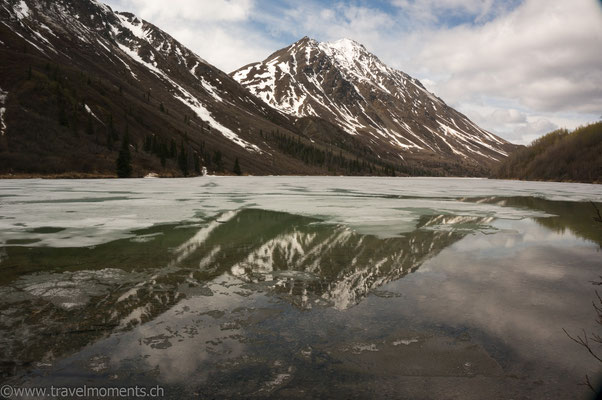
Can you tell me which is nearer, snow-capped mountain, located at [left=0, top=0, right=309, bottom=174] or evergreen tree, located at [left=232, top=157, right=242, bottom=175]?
snow-capped mountain, located at [left=0, top=0, right=309, bottom=174]

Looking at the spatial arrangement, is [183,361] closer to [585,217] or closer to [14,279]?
[14,279]

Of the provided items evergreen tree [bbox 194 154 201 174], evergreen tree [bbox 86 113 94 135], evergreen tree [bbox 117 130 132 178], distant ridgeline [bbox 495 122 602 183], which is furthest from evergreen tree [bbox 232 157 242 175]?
distant ridgeline [bbox 495 122 602 183]

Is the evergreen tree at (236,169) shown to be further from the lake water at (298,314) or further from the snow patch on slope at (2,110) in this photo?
the lake water at (298,314)

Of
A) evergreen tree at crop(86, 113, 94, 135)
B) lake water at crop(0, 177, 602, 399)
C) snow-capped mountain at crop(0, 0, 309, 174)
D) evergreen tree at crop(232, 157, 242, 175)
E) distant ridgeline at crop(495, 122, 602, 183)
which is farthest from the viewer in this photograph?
evergreen tree at crop(232, 157, 242, 175)

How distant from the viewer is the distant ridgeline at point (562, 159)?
135000 millimetres

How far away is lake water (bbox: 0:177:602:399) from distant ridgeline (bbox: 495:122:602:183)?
5765 inches

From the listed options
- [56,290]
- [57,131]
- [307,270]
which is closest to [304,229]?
[307,270]

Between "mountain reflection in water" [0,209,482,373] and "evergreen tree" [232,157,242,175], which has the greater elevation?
"evergreen tree" [232,157,242,175]

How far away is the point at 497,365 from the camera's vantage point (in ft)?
19.4

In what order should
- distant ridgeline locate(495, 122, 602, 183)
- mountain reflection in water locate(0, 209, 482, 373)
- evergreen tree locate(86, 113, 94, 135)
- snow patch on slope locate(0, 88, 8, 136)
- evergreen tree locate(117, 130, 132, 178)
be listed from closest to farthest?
1. mountain reflection in water locate(0, 209, 482, 373)
2. snow patch on slope locate(0, 88, 8, 136)
3. evergreen tree locate(117, 130, 132, 178)
4. evergreen tree locate(86, 113, 94, 135)
5. distant ridgeline locate(495, 122, 602, 183)

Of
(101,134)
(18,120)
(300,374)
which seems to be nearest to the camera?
(300,374)

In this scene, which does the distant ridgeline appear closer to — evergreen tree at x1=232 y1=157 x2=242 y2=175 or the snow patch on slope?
evergreen tree at x1=232 y1=157 x2=242 y2=175

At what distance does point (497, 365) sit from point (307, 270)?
21.2ft

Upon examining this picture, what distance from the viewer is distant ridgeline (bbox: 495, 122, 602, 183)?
13500 centimetres
